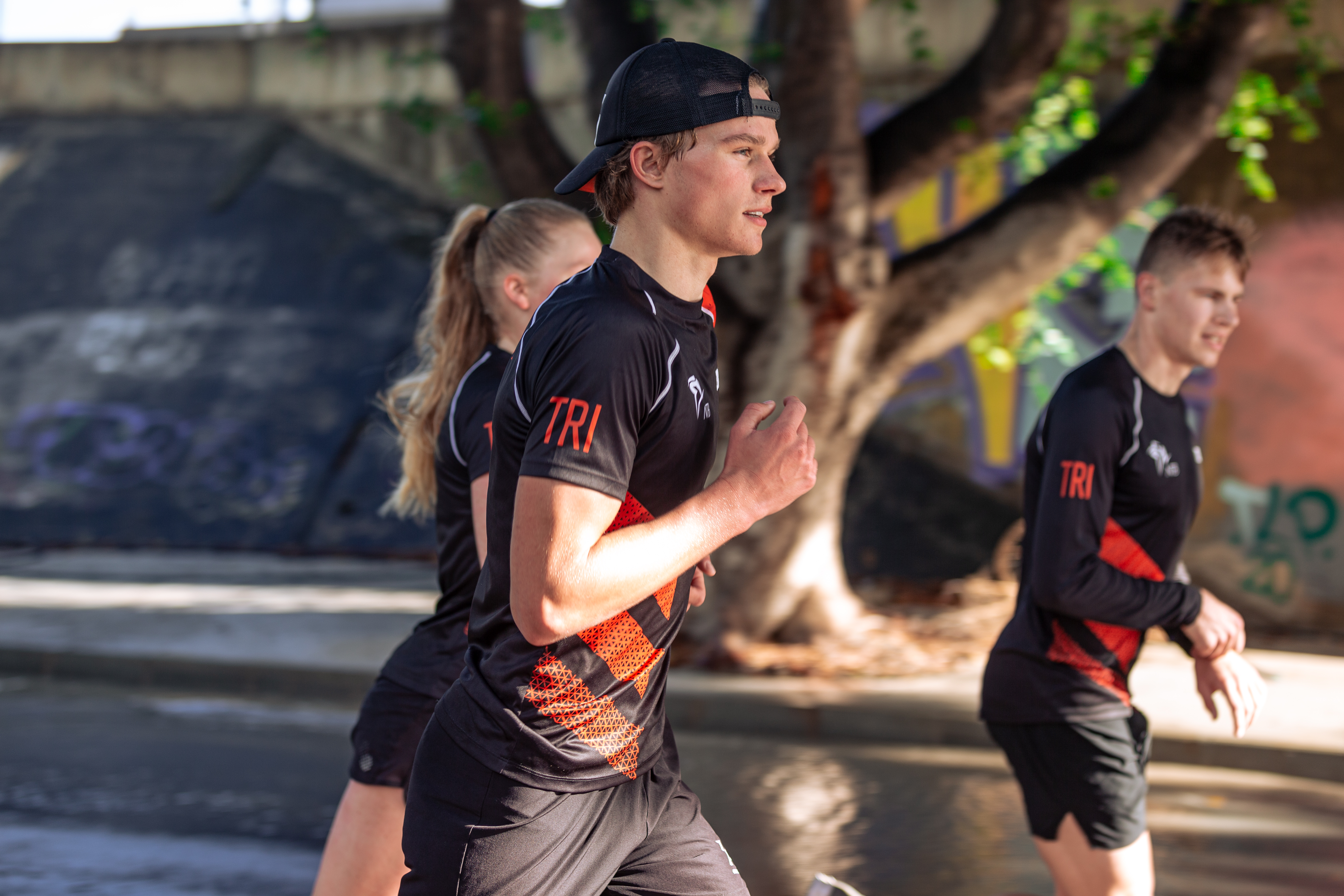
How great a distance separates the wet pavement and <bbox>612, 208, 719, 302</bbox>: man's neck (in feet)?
10.6

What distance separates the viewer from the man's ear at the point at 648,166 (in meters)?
2.10

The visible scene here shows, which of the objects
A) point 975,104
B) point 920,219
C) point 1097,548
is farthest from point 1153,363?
point 920,219

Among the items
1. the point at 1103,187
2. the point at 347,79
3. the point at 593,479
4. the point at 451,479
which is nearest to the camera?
the point at 593,479

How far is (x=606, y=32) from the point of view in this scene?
8828 mm

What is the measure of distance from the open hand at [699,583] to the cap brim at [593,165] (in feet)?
2.23

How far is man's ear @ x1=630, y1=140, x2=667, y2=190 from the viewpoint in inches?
82.7

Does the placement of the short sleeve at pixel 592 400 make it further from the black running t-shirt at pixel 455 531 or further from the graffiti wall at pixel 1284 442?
the graffiti wall at pixel 1284 442

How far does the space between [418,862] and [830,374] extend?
6467 millimetres

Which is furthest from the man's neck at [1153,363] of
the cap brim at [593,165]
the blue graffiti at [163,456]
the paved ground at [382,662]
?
the blue graffiti at [163,456]

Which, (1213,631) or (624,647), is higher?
(624,647)

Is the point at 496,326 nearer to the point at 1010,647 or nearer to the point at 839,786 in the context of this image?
the point at 1010,647

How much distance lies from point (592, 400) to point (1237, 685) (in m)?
1.91

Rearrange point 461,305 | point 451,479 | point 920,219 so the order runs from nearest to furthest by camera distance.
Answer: point 451,479, point 461,305, point 920,219

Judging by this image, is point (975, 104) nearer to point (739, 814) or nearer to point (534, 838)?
point (739, 814)
